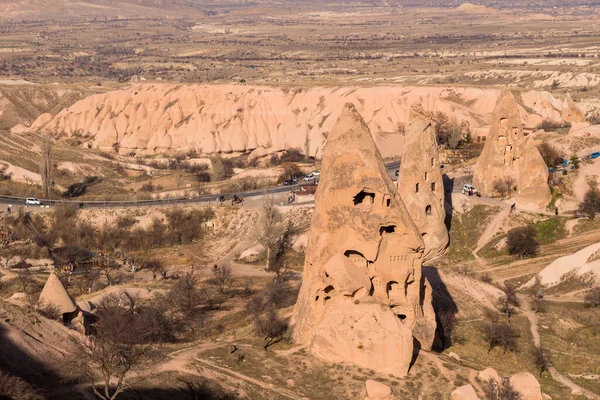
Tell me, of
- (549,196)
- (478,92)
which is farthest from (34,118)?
(549,196)

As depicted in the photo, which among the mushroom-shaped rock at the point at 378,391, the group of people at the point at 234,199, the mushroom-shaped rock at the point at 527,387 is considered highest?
the mushroom-shaped rock at the point at 378,391

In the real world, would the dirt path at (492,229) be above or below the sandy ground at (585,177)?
below

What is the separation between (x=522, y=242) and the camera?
5312 cm

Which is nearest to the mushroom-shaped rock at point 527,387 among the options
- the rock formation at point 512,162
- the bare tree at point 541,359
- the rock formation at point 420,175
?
the bare tree at point 541,359

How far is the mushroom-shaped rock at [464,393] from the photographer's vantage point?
90.1ft

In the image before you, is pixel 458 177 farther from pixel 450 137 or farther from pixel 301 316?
pixel 301 316

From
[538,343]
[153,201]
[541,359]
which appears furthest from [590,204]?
[153,201]

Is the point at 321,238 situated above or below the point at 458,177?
above

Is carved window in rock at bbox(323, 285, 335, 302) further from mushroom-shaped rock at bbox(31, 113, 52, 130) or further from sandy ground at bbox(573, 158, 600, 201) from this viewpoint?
mushroom-shaped rock at bbox(31, 113, 52, 130)

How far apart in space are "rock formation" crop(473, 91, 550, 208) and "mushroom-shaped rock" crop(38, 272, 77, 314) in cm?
3316

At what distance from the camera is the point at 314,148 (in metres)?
98.8

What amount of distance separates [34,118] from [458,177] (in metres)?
78.6

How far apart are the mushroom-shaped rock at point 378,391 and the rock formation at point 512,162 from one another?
3394cm

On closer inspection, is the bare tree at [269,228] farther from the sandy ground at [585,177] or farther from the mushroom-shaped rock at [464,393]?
the mushroom-shaped rock at [464,393]
